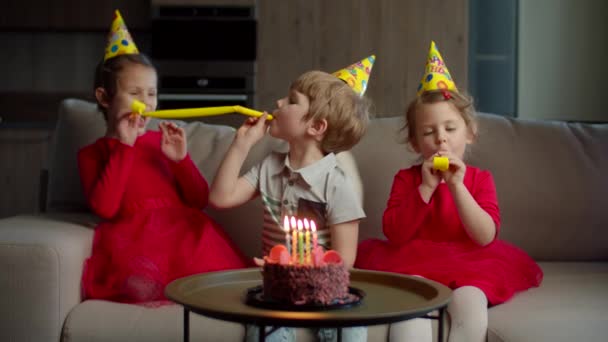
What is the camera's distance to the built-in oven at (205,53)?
14.4ft

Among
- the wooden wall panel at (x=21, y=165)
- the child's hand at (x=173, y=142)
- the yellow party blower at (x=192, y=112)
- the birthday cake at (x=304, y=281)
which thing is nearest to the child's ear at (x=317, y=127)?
the yellow party blower at (x=192, y=112)

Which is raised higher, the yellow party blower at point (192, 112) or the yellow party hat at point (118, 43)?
the yellow party hat at point (118, 43)

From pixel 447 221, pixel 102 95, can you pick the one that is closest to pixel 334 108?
pixel 447 221

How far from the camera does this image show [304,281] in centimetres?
127

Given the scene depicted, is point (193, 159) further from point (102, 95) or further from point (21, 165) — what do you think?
point (21, 165)

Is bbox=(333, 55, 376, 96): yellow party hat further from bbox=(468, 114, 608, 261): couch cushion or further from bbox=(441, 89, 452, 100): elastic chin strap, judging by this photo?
bbox=(468, 114, 608, 261): couch cushion

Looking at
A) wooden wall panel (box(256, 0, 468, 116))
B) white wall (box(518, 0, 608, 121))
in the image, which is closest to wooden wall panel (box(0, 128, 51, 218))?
wooden wall panel (box(256, 0, 468, 116))

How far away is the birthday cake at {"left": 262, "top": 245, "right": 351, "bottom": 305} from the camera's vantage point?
1.27 meters

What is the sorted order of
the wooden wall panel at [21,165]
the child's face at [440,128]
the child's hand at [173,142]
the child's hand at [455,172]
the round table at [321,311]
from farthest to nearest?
the wooden wall panel at [21,165], the child's hand at [173,142], the child's face at [440,128], the child's hand at [455,172], the round table at [321,311]

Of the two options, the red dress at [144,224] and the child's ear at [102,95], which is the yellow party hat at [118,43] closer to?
the child's ear at [102,95]

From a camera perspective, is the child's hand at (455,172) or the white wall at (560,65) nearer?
the child's hand at (455,172)

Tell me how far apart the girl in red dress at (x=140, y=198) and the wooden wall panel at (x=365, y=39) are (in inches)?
86.5

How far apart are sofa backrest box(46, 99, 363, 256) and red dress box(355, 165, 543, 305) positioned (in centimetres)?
22

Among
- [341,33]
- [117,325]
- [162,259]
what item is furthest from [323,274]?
[341,33]
